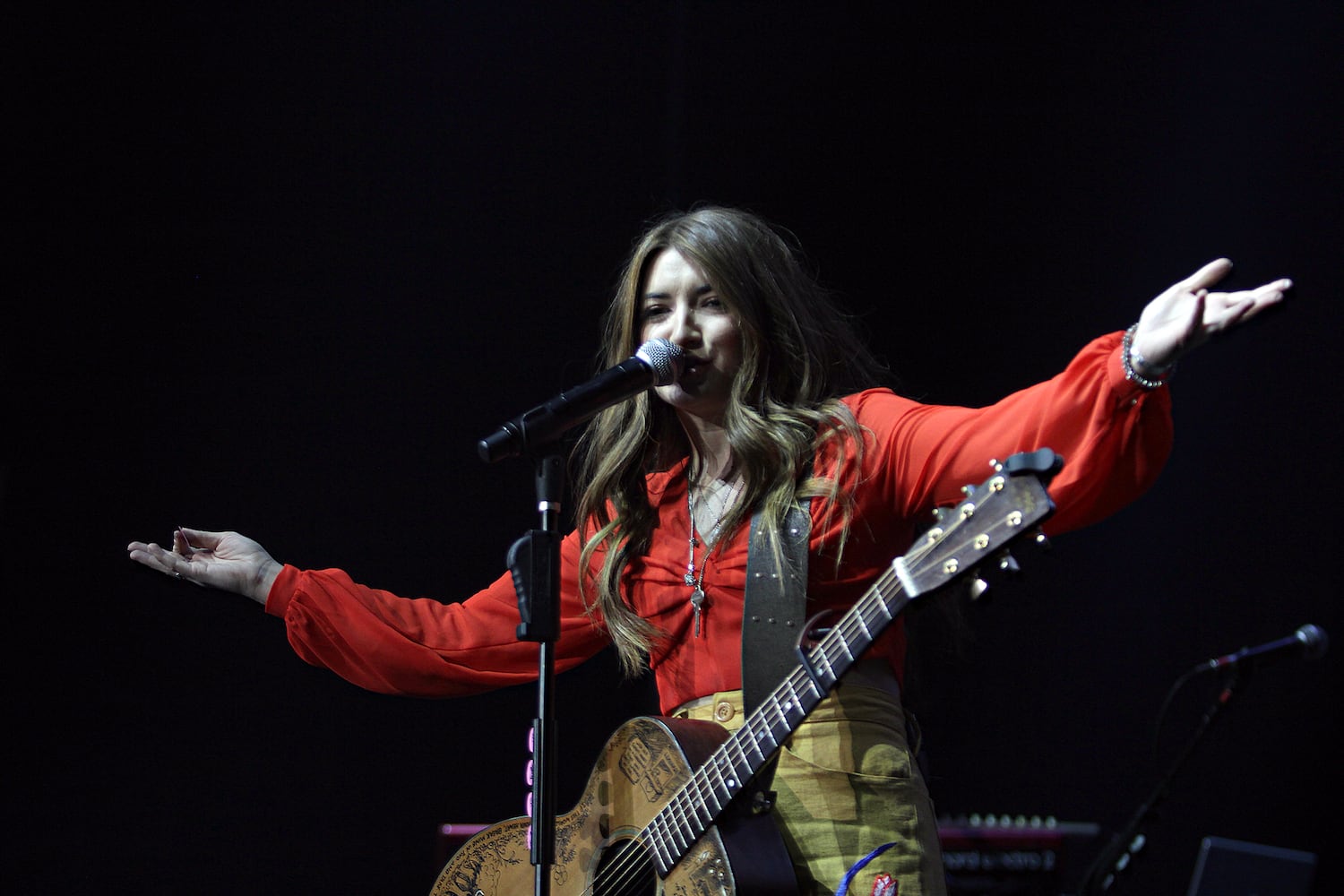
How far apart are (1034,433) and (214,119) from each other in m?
2.58

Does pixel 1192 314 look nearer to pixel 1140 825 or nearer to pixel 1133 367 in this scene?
pixel 1133 367

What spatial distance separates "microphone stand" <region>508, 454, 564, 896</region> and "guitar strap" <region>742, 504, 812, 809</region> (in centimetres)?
42

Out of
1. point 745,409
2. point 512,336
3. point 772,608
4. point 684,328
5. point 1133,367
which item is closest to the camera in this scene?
point 1133,367

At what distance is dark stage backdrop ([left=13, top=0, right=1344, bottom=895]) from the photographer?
3.02 metres

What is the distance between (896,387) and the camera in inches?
145

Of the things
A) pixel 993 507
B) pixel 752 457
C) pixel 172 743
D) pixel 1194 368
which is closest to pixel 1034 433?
pixel 993 507

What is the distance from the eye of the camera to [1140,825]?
2.33 meters

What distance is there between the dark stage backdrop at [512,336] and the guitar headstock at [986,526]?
2.90ft

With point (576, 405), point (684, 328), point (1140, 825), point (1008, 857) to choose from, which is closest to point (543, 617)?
point (576, 405)

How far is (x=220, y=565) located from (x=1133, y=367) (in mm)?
1901

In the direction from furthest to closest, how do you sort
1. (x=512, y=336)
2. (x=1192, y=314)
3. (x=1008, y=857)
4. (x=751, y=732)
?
(x=512, y=336), (x=1008, y=857), (x=751, y=732), (x=1192, y=314)

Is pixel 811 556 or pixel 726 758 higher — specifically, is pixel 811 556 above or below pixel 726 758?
above

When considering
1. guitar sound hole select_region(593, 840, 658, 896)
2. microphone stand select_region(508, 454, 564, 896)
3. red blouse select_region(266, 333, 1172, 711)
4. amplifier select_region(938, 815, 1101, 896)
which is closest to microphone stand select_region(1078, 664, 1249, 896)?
amplifier select_region(938, 815, 1101, 896)

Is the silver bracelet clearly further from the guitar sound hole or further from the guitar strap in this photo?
the guitar sound hole
